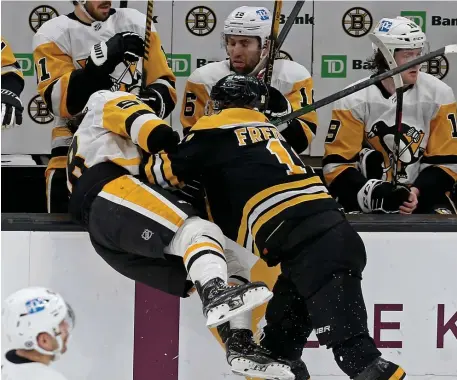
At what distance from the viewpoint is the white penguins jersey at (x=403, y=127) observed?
4945 millimetres

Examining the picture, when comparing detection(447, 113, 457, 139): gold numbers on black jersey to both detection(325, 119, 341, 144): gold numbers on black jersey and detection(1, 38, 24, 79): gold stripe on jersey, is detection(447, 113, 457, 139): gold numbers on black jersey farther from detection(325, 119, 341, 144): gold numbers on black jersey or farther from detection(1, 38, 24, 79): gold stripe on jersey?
detection(1, 38, 24, 79): gold stripe on jersey

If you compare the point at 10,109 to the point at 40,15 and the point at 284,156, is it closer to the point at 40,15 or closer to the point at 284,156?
the point at 284,156

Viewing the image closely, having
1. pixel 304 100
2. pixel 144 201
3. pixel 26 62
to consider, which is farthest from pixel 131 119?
pixel 26 62

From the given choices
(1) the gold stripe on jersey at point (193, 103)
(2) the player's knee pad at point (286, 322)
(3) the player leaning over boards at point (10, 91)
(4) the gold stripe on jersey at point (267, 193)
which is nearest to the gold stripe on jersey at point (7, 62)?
(3) the player leaning over boards at point (10, 91)

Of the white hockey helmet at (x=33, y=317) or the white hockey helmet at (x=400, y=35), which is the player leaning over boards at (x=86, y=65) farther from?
the white hockey helmet at (x=33, y=317)

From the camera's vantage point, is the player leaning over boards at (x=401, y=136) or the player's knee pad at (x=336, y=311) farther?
the player leaning over boards at (x=401, y=136)

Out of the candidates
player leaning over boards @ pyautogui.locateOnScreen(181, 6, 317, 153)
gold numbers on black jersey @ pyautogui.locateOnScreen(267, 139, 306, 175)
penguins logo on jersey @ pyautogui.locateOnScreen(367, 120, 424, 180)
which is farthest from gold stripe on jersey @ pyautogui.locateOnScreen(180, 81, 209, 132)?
gold numbers on black jersey @ pyautogui.locateOnScreen(267, 139, 306, 175)

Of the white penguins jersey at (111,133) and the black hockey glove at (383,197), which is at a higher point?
the white penguins jersey at (111,133)

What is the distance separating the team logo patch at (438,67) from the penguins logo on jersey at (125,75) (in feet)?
4.26

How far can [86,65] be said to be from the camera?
471 centimetres

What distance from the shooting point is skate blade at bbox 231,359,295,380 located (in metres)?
4.00

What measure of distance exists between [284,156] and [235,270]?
413 mm

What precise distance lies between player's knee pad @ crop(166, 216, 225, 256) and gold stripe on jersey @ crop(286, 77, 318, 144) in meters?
0.91

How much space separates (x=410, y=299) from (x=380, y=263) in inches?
5.7
